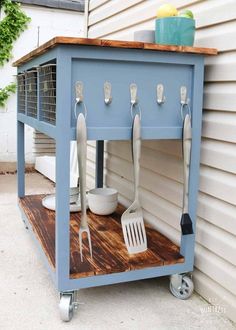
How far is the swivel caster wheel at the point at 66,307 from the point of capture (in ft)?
5.91

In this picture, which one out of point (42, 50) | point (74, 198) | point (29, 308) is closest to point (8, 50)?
point (74, 198)

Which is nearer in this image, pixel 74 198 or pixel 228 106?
pixel 228 106

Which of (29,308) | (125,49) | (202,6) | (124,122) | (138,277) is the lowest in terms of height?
(29,308)

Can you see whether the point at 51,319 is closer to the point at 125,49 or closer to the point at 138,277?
the point at 138,277

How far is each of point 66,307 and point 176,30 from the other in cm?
133

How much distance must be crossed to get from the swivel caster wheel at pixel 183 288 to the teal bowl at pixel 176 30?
1127 millimetres

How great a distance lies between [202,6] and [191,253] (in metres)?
1.20

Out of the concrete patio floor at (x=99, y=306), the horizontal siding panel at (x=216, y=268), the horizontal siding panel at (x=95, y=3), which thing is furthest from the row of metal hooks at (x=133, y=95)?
the horizontal siding panel at (x=95, y=3)

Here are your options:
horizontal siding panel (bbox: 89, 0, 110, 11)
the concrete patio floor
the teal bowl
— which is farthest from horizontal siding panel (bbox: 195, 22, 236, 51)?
horizontal siding panel (bbox: 89, 0, 110, 11)

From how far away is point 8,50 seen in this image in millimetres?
5215

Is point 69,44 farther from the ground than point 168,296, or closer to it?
farther from the ground

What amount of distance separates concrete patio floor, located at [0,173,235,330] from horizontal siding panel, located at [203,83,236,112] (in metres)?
0.95

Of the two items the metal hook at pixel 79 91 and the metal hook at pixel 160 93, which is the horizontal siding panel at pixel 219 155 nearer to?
the metal hook at pixel 160 93

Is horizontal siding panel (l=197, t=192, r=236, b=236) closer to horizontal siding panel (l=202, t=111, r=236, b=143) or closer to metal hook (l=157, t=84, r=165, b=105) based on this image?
horizontal siding panel (l=202, t=111, r=236, b=143)
